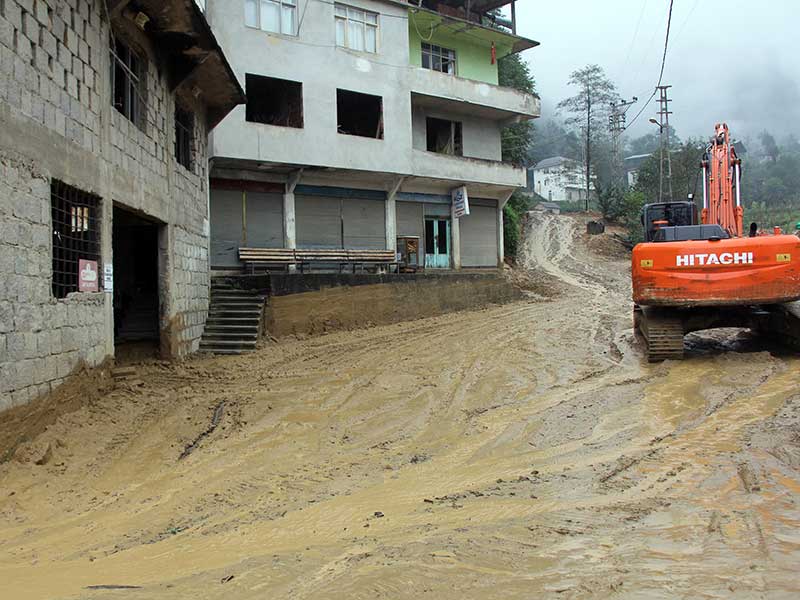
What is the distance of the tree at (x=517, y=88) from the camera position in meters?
32.7

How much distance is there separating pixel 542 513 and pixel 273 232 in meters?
16.8

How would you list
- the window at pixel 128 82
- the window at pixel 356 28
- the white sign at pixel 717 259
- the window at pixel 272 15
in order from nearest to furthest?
the window at pixel 128 82, the white sign at pixel 717 259, the window at pixel 272 15, the window at pixel 356 28

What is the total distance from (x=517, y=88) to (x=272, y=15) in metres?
18.8

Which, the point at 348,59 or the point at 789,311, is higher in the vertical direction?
the point at 348,59

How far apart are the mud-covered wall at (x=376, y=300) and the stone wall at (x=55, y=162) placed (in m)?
3.39

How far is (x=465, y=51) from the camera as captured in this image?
24828 mm

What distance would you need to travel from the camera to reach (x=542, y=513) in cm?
422

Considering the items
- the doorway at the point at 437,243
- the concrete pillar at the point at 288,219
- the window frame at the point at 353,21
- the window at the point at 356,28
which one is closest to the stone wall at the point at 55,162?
the concrete pillar at the point at 288,219

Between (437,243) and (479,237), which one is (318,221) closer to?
(437,243)

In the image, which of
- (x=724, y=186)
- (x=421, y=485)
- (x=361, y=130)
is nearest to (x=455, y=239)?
(x=361, y=130)

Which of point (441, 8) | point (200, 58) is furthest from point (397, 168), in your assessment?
point (200, 58)

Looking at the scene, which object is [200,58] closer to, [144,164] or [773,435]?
[144,164]

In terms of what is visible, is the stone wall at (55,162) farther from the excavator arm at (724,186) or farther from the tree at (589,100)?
the tree at (589,100)

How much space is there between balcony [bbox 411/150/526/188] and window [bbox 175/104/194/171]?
368 inches
